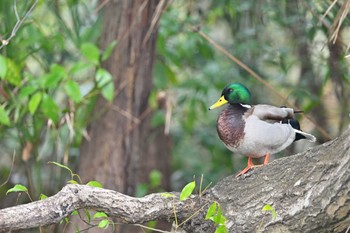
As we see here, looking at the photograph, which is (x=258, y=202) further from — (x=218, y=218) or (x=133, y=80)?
(x=133, y=80)

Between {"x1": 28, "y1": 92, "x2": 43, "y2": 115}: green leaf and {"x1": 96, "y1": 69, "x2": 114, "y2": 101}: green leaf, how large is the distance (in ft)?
1.17

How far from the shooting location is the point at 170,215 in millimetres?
3119

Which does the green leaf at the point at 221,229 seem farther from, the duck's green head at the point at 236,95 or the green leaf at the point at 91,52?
the green leaf at the point at 91,52

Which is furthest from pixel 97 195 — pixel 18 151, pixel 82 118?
pixel 18 151

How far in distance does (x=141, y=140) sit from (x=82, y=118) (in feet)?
1.73

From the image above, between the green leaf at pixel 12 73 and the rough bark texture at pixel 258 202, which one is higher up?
the green leaf at pixel 12 73

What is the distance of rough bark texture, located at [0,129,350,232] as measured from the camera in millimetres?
2732

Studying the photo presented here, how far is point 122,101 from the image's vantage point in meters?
5.01

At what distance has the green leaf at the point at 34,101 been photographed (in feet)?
14.5

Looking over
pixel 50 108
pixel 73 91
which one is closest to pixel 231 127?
pixel 73 91

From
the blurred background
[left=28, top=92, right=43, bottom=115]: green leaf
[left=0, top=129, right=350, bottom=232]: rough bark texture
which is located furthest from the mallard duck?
[left=28, top=92, right=43, bottom=115]: green leaf

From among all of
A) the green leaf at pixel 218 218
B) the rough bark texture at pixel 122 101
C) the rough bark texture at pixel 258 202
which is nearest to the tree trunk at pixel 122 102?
the rough bark texture at pixel 122 101

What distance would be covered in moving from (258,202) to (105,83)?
180 centimetres

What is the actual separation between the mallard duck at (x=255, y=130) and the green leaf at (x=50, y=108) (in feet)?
4.55
